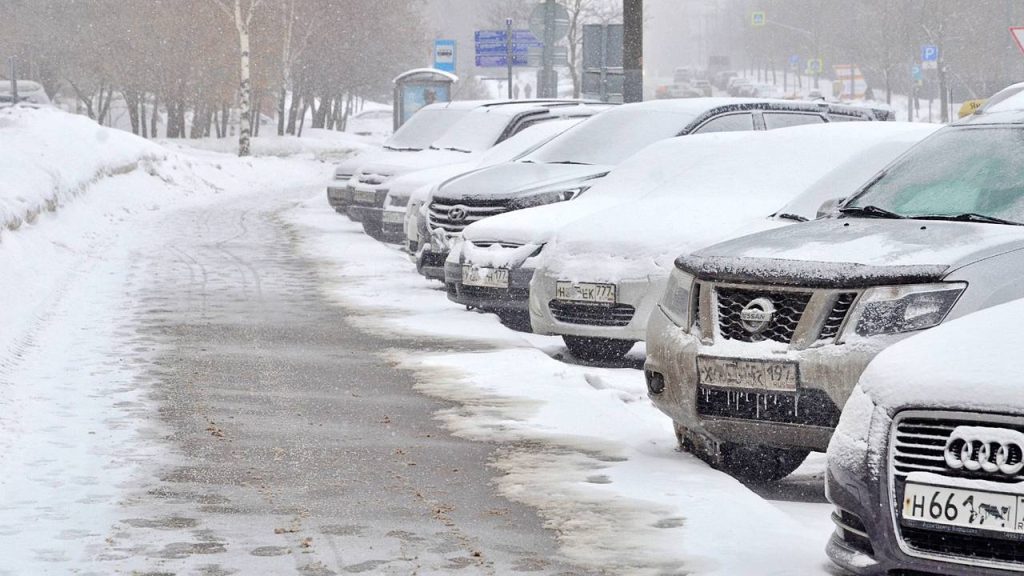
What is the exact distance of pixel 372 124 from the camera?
293 feet

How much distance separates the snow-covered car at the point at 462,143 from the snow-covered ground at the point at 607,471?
7.34 metres

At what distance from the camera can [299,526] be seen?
5.68 m

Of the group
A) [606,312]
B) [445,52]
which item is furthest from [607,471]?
[445,52]

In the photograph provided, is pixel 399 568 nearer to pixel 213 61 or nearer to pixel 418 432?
pixel 418 432

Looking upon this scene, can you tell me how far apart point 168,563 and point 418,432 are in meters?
2.43

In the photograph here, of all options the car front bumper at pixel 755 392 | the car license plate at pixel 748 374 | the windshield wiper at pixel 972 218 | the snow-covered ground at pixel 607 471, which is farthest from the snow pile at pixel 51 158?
the windshield wiper at pixel 972 218

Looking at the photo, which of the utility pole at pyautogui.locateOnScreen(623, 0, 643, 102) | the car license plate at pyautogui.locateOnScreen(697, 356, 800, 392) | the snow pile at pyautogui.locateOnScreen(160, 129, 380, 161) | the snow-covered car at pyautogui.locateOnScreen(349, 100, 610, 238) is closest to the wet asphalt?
the car license plate at pyautogui.locateOnScreen(697, 356, 800, 392)

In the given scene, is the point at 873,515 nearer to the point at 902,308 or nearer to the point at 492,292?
the point at 902,308

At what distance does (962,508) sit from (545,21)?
2326 cm

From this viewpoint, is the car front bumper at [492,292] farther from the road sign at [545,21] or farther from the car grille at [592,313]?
the road sign at [545,21]

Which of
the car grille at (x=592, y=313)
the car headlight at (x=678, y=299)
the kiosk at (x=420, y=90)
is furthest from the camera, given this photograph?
the kiosk at (x=420, y=90)

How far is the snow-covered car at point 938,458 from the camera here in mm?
4125

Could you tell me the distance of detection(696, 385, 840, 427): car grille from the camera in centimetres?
595

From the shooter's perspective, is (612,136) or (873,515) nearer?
(873,515)
